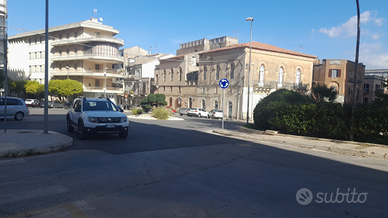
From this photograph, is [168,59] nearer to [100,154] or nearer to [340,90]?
[340,90]

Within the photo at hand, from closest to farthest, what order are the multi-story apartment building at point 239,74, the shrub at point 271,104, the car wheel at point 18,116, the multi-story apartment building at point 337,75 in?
the shrub at point 271,104 < the car wheel at point 18,116 < the multi-story apartment building at point 239,74 < the multi-story apartment building at point 337,75

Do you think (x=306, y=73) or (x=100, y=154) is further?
(x=306, y=73)

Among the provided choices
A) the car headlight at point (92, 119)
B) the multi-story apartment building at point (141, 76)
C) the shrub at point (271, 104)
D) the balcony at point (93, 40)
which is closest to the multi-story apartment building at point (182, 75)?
the multi-story apartment building at point (141, 76)

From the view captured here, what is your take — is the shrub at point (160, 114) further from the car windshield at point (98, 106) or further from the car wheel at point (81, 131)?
the car wheel at point (81, 131)

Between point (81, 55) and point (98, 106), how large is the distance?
49.8 metres

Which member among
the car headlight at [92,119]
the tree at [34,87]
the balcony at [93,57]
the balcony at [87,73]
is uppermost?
the balcony at [93,57]

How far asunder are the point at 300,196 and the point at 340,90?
53.2 m

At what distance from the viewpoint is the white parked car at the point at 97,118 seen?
11227 mm

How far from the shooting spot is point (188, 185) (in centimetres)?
591

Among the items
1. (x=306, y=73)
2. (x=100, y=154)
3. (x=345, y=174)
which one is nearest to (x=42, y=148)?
(x=100, y=154)

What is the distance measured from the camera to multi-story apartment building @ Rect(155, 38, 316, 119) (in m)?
43.2

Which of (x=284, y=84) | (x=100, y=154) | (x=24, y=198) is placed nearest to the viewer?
(x=24, y=198)

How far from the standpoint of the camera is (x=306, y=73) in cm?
4894

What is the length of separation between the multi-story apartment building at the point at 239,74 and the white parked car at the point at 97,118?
95.4 feet
